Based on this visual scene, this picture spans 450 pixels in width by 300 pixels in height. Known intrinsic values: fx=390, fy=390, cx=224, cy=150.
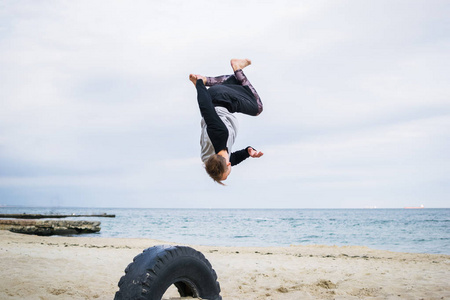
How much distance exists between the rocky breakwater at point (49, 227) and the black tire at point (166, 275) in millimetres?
30302

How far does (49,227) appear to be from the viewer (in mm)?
31703

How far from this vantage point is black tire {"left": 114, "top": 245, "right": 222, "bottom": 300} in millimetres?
3566

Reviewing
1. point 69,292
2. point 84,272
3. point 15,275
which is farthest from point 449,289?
point 15,275

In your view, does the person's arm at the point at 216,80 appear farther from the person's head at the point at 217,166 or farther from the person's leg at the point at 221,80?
the person's head at the point at 217,166

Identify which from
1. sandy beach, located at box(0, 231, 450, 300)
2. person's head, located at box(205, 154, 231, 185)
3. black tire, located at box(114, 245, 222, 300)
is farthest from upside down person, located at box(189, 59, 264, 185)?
sandy beach, located at box(0, 231, 450, 300)

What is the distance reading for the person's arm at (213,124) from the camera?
3.13 metres

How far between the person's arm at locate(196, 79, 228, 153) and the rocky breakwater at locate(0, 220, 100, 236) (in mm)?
31407

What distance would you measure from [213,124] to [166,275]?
5.12 ft

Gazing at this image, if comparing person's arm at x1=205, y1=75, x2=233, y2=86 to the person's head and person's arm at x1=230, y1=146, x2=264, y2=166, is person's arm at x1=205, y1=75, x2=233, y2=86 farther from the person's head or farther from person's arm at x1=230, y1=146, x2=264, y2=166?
the person's head

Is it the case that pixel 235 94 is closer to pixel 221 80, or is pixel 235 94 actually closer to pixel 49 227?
pixel 221 80

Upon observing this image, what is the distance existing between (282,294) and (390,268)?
495 cm

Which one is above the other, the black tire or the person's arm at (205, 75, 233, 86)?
the person's arm at (205, 75, 233, 86)

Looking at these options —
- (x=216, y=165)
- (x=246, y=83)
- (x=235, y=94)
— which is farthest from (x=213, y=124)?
(x=246, y=83)

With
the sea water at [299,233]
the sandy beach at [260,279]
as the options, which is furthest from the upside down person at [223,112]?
the sea water at [299,233]
